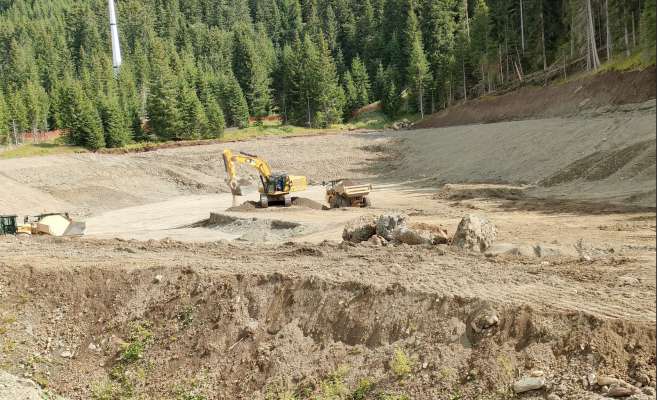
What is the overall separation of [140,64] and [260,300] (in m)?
93.0

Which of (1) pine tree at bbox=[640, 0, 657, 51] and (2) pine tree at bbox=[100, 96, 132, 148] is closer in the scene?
(1) pine tree at bbox=[640, 0, 657, 51]

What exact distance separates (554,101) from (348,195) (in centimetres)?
1984

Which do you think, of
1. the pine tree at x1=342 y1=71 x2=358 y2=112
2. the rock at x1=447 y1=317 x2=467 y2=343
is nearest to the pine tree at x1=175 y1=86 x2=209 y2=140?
the pine tree at x1=342 y1=71 x2=358 y2=112

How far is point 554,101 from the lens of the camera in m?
39.9

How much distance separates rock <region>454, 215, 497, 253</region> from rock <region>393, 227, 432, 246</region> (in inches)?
37.3

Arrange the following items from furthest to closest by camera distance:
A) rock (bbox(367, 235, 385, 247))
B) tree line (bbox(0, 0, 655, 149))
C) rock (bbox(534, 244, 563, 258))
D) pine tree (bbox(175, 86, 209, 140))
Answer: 1. pine tree (bbox(175, 86, 209, 140))
2. tree line (bbox(0, 0, 655, 149))
3. rock (bbox(367, 235, 385, 247))
4. rock (bbox(534, 244, 563, 258))

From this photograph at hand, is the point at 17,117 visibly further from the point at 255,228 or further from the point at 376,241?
the point at 376,241

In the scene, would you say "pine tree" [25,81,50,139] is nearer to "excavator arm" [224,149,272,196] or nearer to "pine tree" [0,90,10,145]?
"pine tree" [0,90,10,145]

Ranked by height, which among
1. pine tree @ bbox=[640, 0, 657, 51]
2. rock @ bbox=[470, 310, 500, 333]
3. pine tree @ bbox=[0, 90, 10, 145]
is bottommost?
rock @ bbox=[470, 310, 500, 333]

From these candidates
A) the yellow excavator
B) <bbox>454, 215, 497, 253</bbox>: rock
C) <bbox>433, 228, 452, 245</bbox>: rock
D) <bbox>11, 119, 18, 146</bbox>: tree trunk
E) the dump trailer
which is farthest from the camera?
<bbox>11, 119, 18, 146</bbox>: tree trunk

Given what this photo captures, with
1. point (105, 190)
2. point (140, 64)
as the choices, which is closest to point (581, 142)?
point (105, 190)

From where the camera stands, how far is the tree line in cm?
5688

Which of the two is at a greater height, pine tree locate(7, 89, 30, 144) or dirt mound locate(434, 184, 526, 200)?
pine tree locate(7, 89, 30, 144)

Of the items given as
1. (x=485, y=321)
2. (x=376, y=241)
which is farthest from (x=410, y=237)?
(x=485, y=321)
